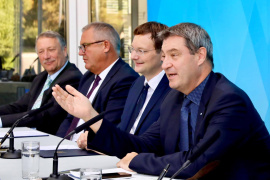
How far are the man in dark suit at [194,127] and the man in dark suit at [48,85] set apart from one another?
1.95 m

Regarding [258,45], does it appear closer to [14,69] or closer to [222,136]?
[222,136]

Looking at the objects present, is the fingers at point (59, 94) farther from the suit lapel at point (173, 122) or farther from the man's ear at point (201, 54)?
the man's ear at point (201, 54)

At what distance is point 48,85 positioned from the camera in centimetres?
526

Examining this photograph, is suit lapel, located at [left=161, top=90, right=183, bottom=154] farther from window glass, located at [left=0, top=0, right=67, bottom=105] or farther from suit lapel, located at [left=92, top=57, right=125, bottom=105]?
window glass, located at [left=0, top=0, right=67, bottom=105]

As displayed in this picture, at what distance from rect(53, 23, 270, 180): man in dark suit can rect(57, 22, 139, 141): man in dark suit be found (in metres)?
1.13

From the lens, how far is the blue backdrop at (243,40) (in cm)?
374

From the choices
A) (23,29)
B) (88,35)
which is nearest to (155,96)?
(88,35)

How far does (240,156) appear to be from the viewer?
8.11ft

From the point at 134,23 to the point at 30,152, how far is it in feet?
11.5

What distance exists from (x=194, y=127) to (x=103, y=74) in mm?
1894

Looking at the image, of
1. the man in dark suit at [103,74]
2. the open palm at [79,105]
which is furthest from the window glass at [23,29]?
the open palm at [79,105]

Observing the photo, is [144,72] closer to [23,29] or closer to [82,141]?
[82,141]

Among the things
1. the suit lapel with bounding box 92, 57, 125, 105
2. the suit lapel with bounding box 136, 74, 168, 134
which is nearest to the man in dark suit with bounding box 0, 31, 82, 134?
the suit lapel with bounding box 92, 57, 125, 105

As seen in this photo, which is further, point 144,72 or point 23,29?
point 23,29
